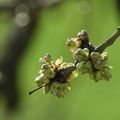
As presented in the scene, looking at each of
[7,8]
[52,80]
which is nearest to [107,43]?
[52,80]

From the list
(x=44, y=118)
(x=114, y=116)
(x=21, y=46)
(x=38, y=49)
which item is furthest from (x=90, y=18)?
(x=38, y=49)

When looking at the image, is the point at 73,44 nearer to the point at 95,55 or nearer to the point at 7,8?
the point at 95,55

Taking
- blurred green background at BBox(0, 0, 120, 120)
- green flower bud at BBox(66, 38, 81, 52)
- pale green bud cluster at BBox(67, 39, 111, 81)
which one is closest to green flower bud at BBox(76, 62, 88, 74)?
pale green bud cluster at BBox(67, 39, 111, 81)

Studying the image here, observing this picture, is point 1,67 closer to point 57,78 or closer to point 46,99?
point 46,99

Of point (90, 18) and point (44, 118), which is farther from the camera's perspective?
point (44, 118)

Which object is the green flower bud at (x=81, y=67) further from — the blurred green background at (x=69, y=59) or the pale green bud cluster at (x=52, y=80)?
the blurred green background at (x=69, y=59)
